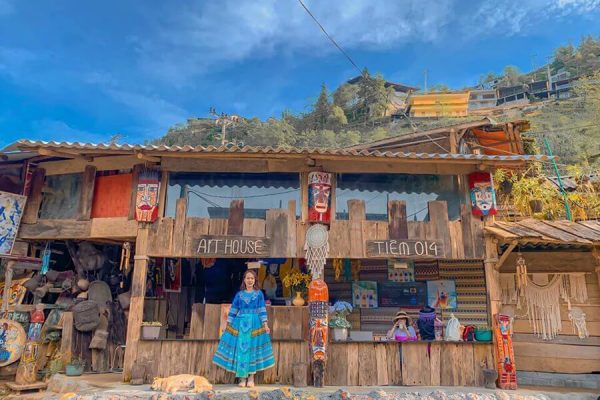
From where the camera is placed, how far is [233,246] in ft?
24.7

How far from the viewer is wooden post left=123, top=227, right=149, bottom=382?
7250 mm

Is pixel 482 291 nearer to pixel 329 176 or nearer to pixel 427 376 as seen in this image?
pixel 427 376

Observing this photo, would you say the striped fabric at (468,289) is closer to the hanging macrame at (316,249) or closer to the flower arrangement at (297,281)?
the flower arrangement at (297,281)

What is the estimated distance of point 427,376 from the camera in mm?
7211

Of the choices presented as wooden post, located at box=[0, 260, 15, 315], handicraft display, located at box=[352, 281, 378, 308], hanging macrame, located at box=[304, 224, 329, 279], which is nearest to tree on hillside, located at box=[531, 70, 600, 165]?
handicraft display, located at box=[352, 281, 378, 308]

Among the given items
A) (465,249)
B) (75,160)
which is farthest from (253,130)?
(465,249)

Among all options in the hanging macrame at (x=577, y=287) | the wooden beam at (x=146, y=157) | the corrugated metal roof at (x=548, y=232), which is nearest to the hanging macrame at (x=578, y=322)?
the hanging macrame at (x=577, y=287)

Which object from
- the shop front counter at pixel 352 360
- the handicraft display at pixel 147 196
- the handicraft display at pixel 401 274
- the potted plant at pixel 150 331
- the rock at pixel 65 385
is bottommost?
the rock at pixel 65 385

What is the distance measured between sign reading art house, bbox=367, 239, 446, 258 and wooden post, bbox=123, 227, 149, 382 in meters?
4.35

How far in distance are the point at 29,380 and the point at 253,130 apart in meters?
31.1

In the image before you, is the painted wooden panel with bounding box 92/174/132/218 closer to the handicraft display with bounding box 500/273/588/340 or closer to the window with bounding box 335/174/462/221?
the window with bounding box 335/174/462/221

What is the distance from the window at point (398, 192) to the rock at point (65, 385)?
5.61 m

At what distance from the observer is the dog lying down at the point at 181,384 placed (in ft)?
21.1

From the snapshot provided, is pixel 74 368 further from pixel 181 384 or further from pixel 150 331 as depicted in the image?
pixel 181 384
